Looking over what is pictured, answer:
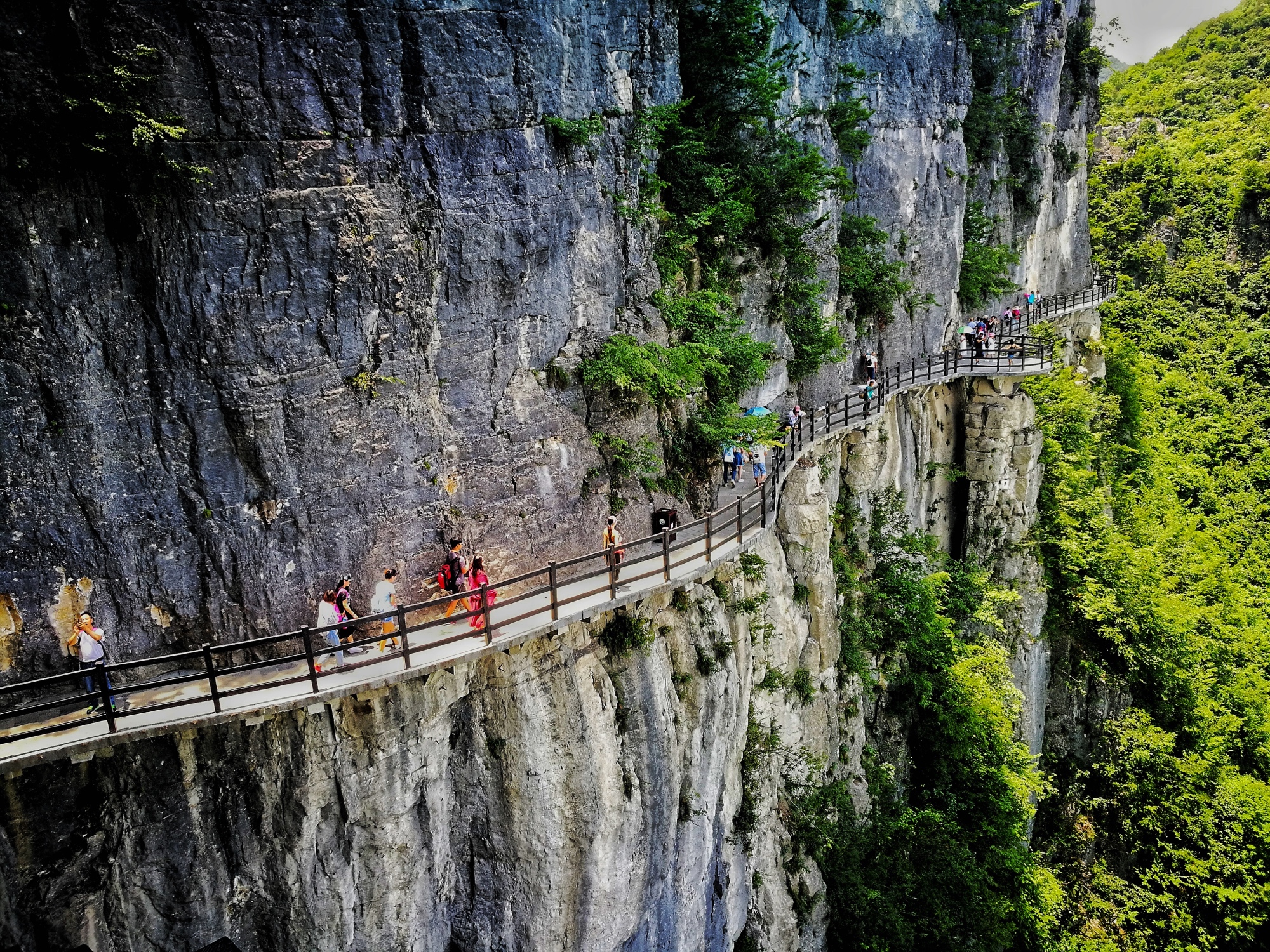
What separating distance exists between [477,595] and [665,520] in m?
4.19

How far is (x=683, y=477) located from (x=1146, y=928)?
20990mm

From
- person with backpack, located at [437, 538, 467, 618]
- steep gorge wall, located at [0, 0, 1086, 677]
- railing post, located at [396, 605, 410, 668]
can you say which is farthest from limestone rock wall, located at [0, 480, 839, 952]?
steep gorge wall, located at [0, 0, 1086, 677]

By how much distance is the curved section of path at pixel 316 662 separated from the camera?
8922 mm

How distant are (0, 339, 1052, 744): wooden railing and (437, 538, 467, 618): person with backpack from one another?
0.15m

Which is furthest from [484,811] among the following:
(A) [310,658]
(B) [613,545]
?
(B) [613,545]

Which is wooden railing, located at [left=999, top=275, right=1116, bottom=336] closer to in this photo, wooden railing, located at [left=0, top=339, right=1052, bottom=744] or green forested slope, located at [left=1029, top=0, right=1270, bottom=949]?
green forested slope, located at [left=1029, top=0, right=1270, bottom=949]

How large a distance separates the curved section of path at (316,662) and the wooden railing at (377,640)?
0.03 meters

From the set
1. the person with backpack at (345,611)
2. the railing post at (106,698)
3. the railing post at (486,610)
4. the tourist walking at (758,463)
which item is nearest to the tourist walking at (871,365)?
the tourist walking at (758,463)

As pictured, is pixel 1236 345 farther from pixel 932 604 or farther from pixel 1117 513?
pixel 932 604

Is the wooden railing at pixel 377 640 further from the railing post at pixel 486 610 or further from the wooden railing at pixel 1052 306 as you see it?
the wooden railing at pixel 1052 306

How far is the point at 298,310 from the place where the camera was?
10820 millimetres

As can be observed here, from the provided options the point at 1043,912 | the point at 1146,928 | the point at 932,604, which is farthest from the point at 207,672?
the point at 1146,928

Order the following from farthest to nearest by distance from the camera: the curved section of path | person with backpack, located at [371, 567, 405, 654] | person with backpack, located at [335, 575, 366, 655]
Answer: person with backpack, located at [371, 567, 405, 654] < person with backpack, located at [335, 575, 366, 655] < the curved section of path

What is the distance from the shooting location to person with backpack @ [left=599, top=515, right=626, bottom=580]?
11891mm
